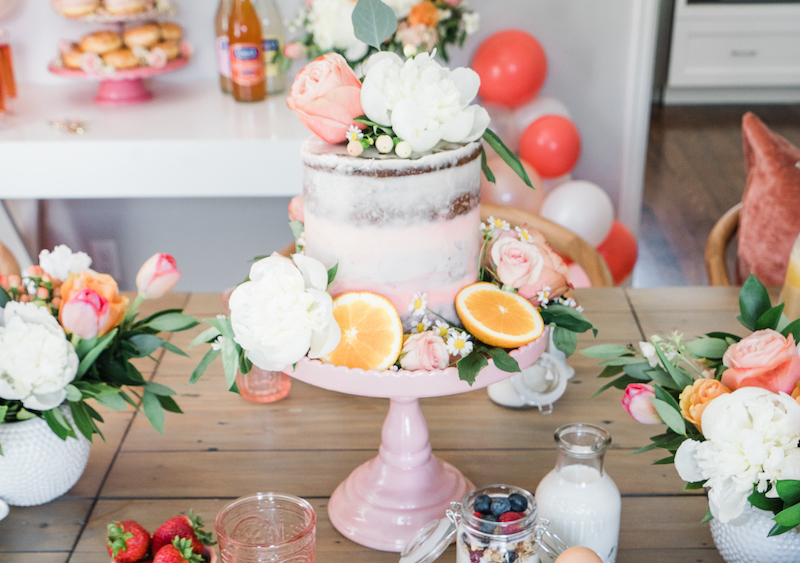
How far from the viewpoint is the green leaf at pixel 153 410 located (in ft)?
2.68

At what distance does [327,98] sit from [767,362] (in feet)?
1.45

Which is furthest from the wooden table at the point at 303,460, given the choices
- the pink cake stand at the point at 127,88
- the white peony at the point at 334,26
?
the pink cake stand at the point at 127,88

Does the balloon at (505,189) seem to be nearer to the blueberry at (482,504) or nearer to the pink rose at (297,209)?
the pink rose at (297,209)

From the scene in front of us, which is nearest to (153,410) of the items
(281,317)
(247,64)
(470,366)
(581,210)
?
(281,317)

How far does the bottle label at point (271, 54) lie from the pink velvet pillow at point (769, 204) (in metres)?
1.19

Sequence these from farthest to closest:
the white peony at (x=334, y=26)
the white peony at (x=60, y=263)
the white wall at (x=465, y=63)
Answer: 1. the white wall at (x=465, y=63)
2. the white peony at (x=334, y=26)
3. the white peony at (x=60, y=263)

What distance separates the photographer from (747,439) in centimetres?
63

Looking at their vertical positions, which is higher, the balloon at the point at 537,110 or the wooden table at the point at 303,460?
the balloon at the point at 537,110

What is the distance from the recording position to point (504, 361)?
71cm

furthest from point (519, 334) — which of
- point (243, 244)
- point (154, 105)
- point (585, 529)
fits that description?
point (243, 244)

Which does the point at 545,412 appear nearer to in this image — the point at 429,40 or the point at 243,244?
the point at 429,40

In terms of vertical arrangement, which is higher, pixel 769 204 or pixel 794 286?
pixel 794 286

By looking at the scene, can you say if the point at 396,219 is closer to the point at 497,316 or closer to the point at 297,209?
the point at 497,316

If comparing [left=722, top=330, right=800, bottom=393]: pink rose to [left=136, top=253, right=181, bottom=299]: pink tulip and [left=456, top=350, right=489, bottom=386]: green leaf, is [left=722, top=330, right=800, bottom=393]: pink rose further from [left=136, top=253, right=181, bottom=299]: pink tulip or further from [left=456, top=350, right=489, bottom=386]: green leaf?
[left=136, top=253, right=181, bottom=299]: pink tulip
